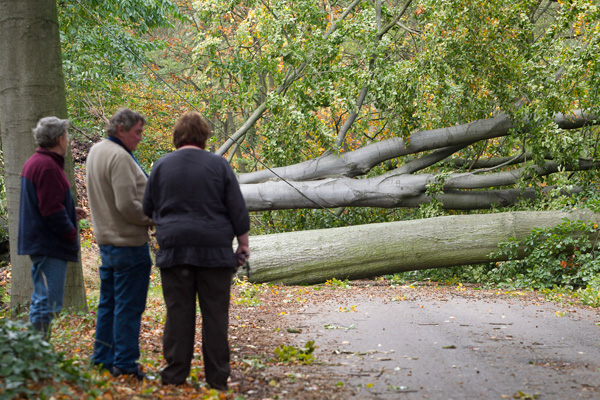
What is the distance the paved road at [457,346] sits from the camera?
4.31m

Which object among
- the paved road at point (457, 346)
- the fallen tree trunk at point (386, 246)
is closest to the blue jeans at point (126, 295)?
the paved road at point (457, 346)

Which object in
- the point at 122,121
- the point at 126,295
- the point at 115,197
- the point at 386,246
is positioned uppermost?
the point at 122,121

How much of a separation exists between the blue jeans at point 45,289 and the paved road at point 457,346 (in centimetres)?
218

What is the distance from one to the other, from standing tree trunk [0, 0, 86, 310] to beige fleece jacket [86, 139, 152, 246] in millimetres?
1779

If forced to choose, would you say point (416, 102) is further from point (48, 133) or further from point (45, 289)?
point (45, 289)

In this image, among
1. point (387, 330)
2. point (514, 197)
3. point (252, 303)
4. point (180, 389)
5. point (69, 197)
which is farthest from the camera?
point (514, 197)

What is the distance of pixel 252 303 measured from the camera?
26.0 ft

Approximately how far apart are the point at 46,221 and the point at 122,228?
20.1 inches

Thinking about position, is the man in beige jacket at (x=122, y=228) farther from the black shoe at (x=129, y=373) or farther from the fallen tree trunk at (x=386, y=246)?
the fallen tree trunk at (x=386, y=246)

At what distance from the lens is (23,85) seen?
5469 mm

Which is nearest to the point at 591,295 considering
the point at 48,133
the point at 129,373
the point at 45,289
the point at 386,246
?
the point at 386,246

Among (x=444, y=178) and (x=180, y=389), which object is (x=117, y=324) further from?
(x=444, y=178)

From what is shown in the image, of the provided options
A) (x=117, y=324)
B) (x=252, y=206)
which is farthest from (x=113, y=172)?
(x=252, y=206)

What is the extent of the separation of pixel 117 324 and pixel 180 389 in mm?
634
